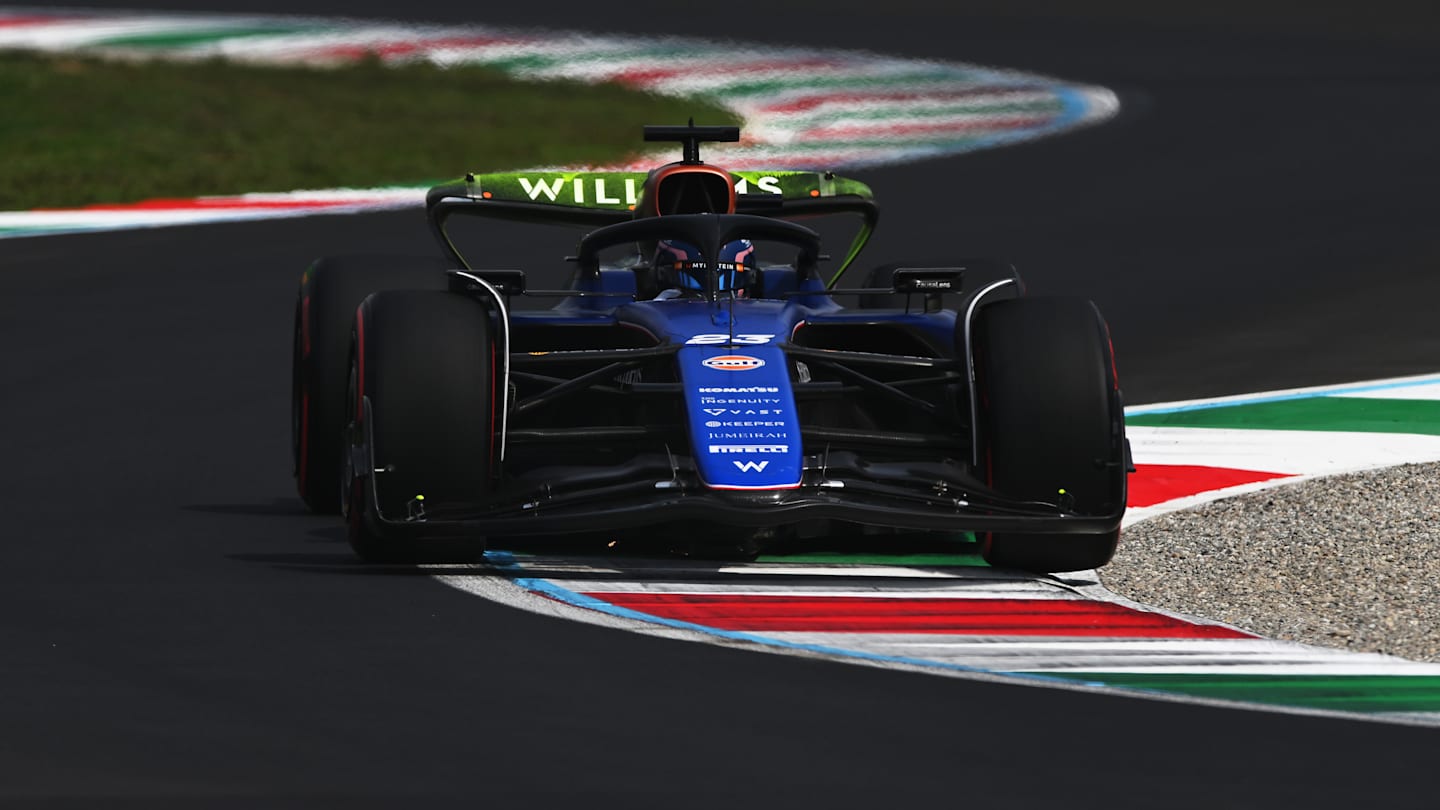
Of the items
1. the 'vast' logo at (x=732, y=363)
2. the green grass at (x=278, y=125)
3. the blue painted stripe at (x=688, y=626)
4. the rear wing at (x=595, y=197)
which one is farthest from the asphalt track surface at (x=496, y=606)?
the green grass at (x=278, y=125)

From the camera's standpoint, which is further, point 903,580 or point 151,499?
point 151,499

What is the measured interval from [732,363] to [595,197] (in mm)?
2477

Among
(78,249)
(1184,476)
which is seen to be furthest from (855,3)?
(1184,476)

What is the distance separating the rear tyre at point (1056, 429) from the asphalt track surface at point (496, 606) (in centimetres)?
164

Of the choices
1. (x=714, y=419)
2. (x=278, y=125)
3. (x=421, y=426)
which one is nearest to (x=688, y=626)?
(x=714, y=419)

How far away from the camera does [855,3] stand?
127 ft

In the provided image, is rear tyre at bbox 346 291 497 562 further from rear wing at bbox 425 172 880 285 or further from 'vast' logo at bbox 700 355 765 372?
rear wing at bbox 425 172 880 285

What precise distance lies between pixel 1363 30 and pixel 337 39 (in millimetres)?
12163

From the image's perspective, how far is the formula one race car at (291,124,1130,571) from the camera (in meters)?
8.89

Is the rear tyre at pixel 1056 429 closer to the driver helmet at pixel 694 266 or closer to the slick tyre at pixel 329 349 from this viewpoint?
the driver helmet at pixel 694 266

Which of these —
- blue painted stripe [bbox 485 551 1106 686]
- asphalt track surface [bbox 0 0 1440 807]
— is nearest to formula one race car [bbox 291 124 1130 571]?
blue painted stripe [bbox 485 551 1106 686]

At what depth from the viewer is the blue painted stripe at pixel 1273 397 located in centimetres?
1286

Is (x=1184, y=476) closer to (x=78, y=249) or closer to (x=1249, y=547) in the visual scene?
(x=1249, y=547)

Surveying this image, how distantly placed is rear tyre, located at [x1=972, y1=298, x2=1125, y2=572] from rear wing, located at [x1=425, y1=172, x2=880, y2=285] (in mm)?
2383
